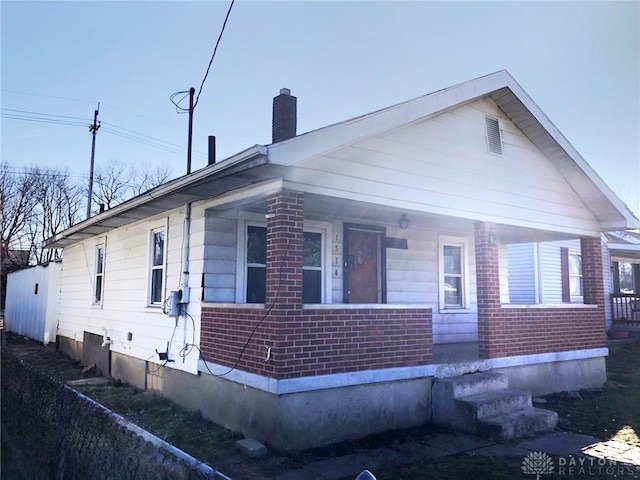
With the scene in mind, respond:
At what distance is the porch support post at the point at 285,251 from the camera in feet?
18.7

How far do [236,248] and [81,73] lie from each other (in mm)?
7297

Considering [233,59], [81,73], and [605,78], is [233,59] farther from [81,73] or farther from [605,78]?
[605,78]

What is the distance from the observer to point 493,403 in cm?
640

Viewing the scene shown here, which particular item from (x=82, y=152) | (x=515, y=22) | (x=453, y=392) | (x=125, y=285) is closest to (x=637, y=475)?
(x=453, y=392)

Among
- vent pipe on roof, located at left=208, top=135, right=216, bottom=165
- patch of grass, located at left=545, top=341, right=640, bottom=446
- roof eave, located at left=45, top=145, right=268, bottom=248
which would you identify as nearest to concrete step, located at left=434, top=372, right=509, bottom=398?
patch of grass, located at left=545, top=341, right=640, bottom=446

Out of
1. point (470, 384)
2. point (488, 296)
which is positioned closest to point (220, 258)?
point (470, 384)

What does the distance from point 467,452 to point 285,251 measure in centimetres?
305

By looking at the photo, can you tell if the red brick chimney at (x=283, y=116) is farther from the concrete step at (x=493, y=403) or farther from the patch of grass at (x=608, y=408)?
the patch of grass at (x=608, y=408)

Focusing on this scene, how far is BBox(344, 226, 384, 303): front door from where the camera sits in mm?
9047

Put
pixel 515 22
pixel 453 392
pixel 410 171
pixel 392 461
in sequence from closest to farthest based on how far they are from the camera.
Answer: pixel 392 461, pixel 453 392, pixel 410 171, pixel 515 22

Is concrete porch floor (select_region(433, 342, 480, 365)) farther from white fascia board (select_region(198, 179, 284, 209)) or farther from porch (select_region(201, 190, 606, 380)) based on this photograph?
white fascia board (select_region(198, 179, 284, 209))

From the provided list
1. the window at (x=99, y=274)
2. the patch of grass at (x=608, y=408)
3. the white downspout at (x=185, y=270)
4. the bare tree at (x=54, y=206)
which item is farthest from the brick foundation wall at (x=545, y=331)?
the bare tree at (x=54, y=206)

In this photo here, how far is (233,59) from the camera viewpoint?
10.0 metres

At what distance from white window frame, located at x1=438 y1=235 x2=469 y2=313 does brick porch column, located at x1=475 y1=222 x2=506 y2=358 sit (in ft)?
7.43
